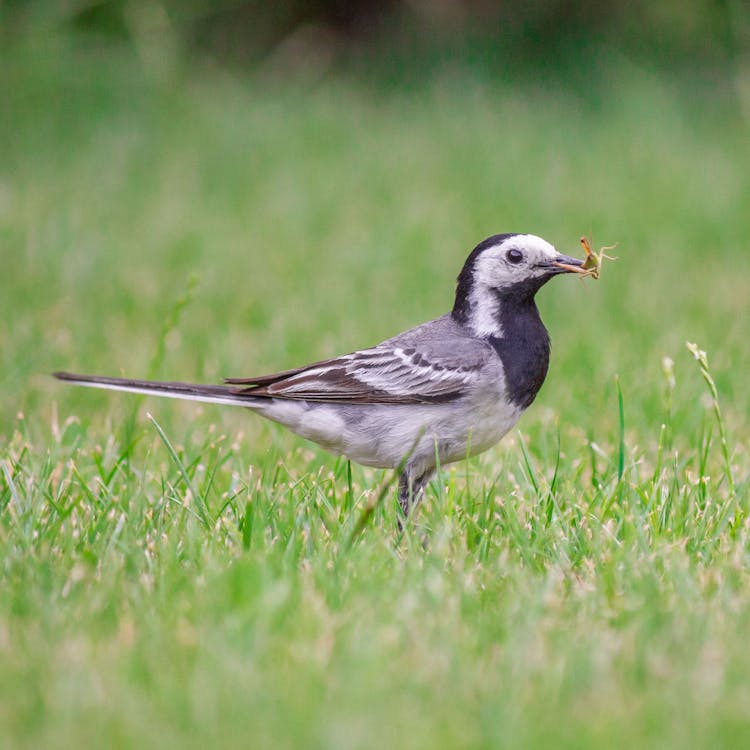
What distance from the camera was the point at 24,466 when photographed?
176 inches

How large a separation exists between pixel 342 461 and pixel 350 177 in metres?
5.30

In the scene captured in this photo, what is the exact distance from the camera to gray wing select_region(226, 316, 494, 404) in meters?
4.39

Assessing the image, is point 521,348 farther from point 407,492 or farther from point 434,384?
point 407,492

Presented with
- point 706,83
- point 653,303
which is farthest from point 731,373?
point 706,83

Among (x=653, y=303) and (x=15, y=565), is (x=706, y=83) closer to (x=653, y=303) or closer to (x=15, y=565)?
(x=653, y=303)

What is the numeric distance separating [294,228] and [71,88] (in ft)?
11.1

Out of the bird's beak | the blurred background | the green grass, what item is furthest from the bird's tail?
the bird's beak

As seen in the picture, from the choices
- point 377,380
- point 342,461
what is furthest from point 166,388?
point 342,461

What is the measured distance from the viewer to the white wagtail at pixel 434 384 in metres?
4.39

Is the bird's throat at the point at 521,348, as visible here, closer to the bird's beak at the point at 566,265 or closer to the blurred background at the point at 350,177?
the bird's beak at the point at 566,265

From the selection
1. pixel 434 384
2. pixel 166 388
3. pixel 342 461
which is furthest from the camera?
pixel 342 461

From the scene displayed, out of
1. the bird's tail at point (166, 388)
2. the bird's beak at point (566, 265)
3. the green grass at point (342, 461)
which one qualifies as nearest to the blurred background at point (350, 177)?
the green grass at point (342, 461)

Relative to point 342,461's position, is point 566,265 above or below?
above

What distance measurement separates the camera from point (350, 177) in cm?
1006
